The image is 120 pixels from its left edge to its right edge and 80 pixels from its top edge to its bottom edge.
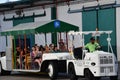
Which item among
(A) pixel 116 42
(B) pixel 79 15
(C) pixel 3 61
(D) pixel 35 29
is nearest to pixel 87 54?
(D) pixel 35 29

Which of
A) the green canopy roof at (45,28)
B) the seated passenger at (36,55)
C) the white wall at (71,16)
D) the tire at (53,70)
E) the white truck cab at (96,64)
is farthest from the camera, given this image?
the white wall at (71,16)

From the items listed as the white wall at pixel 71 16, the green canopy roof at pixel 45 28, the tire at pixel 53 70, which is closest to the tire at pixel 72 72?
the tire at pixel 53 70

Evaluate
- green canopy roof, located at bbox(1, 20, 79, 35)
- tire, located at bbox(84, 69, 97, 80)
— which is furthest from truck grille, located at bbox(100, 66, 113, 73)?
green canopy roof, located at bbox(1, 20, 79, 35)

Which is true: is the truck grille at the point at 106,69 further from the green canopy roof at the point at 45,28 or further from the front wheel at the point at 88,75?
the green canopy roof at the point at 45,28

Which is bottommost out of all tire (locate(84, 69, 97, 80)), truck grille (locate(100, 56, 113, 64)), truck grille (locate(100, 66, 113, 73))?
tire (locate(84, 69, 97, 80))

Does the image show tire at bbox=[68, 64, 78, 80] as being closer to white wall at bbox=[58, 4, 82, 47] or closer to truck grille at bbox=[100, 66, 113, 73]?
truck grille at bbox=[100, 66, 113, 73]

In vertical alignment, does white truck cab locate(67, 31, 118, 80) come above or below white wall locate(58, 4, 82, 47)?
below

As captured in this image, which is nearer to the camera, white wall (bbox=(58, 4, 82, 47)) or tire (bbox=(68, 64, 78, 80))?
tire (bbox=(68, 64, 78, 80))

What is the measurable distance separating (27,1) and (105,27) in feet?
36.2

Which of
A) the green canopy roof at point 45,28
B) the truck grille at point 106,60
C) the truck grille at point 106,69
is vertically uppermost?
the green canopy roof at point 45,28

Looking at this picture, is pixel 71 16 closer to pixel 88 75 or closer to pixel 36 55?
pixel 36 55

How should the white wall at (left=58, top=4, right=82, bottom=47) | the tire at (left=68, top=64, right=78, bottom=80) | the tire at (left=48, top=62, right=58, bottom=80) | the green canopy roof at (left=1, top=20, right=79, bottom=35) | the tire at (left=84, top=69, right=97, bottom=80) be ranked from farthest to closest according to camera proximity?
1. the white wall at (left=58, top=4, right=82, bottom=47)
2. the green canopy roof at (left=1, top=20, right=79, bottom=35)
3. the tire at (left=48, top=62, right=58, bottom=80)
4. the tire at (left=68, top=64, right=78, bottom=80)
5. the tire at (left=84, top=69, right=97, bottom=80)

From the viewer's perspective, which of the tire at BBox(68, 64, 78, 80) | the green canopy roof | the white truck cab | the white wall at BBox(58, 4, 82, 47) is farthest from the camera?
the white wall at BBox(58, 4, 82, 47)

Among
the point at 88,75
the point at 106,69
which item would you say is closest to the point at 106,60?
the point at 106,69
